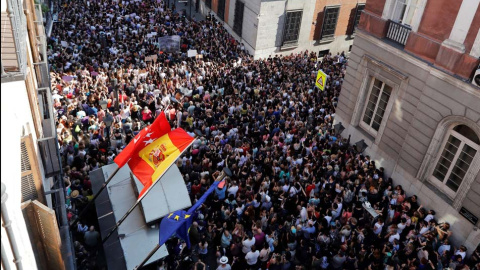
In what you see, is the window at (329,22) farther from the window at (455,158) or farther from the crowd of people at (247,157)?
the window at (455,158)

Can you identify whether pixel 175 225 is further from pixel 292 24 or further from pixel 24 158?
pixel 292 24

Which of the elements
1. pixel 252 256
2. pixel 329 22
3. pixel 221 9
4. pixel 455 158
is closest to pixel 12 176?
pixel 252 256

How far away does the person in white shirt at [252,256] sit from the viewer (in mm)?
11273

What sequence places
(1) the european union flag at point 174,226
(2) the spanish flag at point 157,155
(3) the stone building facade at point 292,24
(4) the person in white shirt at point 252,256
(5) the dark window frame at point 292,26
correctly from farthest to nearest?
(5) the dark window frame at point 292,26
(3) the stone building facade at point 292,24
(4) the person in white shirt at point 252,256
(2) the spanish flag at point 157,155
(1) the european union flag at point 174,226

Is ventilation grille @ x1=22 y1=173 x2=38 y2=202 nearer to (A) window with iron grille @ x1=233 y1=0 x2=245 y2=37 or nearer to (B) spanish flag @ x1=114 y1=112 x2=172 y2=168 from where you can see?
(B) spanish flag @ x1=114 y1=112 x2=172 y2=168

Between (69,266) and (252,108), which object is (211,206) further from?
(252,108)

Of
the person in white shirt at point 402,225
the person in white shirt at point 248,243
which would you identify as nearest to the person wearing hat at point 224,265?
the person in white shirt at point 248,243

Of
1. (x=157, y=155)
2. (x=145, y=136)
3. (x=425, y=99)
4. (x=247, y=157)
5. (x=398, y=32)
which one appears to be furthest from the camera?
(x=247, y=157)

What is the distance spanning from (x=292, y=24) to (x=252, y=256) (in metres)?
19.8

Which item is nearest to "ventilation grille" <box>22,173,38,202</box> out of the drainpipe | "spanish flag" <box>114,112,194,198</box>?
the drainpipe

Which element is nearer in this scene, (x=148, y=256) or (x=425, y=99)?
(x=148, y=256)

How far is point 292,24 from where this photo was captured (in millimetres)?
27328

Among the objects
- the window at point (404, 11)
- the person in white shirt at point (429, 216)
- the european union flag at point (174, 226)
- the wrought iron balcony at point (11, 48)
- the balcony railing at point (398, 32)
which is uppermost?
the wrought iron balcony at point (11, 48)

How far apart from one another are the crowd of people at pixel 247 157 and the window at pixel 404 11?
5529 millimetres
